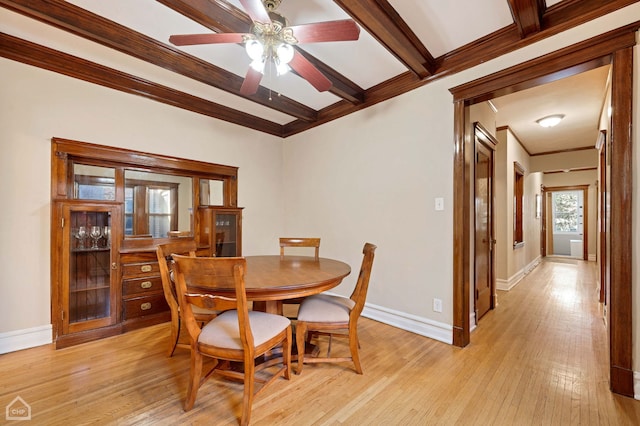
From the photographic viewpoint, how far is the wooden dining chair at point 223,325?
55.3 inches

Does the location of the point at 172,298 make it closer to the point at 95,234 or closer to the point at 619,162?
the point at 95,234

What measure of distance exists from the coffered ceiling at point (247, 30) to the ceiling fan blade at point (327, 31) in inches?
10.3

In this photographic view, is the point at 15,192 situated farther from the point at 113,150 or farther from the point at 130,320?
the point at 130,320

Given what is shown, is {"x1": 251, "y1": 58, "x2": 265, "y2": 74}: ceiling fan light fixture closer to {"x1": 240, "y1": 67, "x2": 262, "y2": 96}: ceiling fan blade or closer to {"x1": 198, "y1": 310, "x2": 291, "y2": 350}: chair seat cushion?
{"x1": 240, "y1": 67, "x2": 262, "y2": 96}: ceiling fan blade

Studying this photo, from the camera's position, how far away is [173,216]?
10.5 feet

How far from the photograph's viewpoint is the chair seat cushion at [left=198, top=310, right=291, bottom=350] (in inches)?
59.0

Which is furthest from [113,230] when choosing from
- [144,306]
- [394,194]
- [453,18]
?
[453,18]

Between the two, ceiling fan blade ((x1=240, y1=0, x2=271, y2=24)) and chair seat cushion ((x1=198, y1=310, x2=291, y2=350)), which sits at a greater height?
ceiling fan blade ((x1=240, y1=0, x2=271, y2=24))

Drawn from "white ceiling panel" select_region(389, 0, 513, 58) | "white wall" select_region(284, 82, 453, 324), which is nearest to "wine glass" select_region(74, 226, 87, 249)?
"white wall" select_region(284, 82, 453, 324)

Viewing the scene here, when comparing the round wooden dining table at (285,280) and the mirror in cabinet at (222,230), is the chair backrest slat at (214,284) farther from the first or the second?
the mirror in cabinet at (222,230)

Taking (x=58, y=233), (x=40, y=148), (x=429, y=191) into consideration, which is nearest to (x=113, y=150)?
(x=40, y=148)

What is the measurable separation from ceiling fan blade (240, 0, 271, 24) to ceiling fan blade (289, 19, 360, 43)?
17 centimetres

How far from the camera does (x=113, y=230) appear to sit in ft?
8.41

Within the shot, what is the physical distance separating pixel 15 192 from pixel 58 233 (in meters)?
0.48
